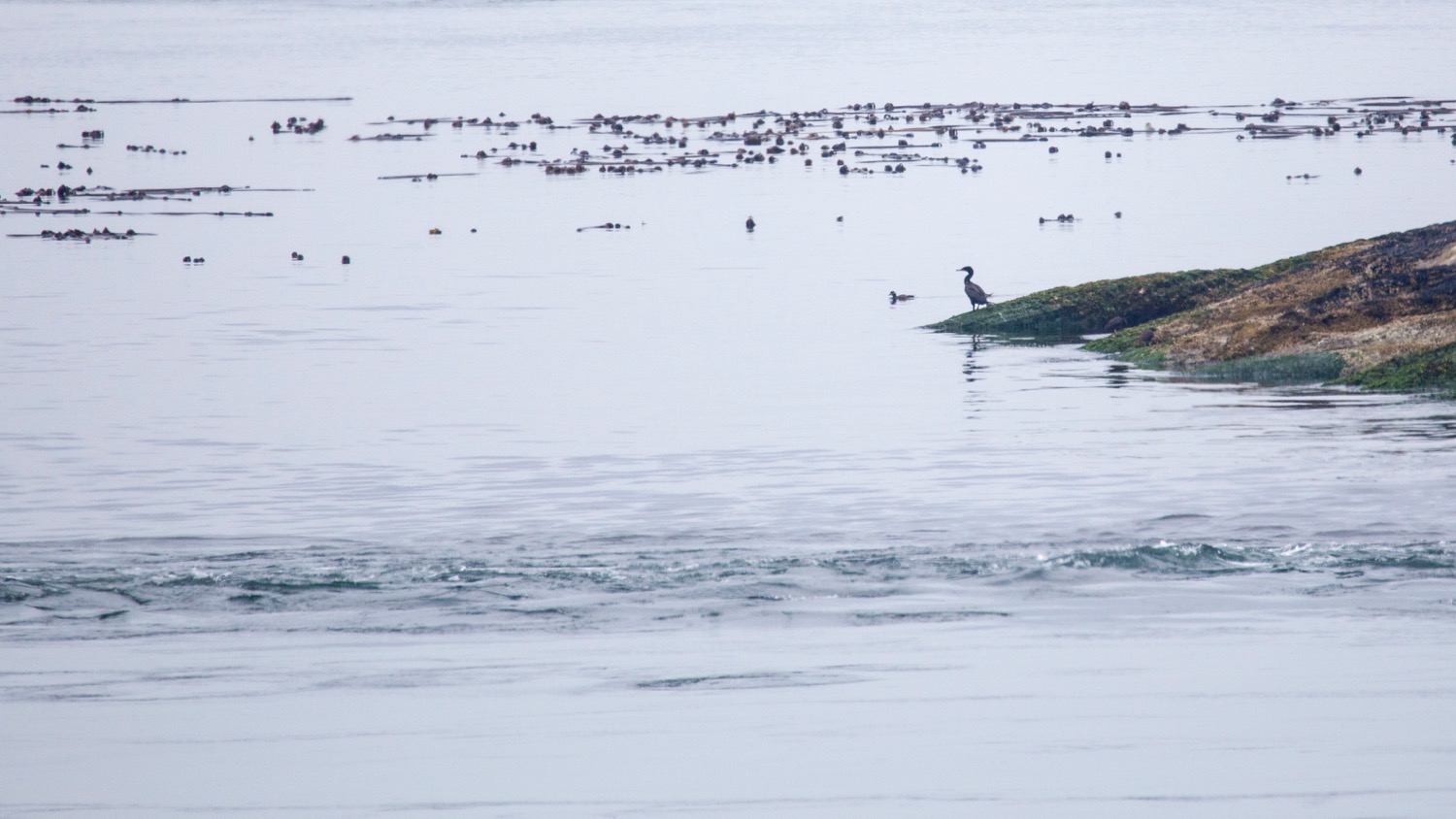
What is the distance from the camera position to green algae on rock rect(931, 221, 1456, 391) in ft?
79.1

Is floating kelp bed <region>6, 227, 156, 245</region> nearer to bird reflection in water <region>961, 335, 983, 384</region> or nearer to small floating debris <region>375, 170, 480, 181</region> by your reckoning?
small floating debris <region>375, 170, 480, 181</region>

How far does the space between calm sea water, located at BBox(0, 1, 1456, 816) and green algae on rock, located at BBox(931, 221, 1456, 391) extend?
0.89m

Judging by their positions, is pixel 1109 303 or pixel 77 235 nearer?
pixel 1109 303

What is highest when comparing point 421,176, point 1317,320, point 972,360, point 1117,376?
point 421,176

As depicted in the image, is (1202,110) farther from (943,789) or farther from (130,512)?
(943,789)

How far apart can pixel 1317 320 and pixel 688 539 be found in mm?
12587

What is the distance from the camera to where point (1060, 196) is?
55.5 meters

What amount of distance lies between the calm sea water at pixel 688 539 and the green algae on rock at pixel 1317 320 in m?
0.89

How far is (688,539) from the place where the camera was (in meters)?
16.4

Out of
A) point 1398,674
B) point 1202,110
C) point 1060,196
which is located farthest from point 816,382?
point 1202,110

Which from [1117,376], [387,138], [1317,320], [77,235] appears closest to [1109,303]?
[1117,376]

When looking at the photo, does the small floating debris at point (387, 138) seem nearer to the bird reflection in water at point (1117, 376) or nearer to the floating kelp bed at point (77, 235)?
the floating kelp bed at point (77, 235)

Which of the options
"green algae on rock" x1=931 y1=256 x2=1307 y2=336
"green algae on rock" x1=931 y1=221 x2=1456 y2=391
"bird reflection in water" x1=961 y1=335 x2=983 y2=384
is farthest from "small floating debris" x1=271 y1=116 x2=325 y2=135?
"green algae on rock" x1=931 y1=221 x2=1456 y2=391

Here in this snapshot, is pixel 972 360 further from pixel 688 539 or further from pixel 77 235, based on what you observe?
pixel 77 235
